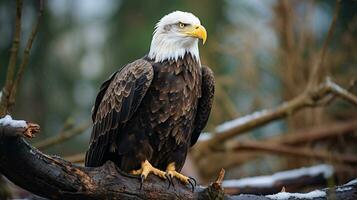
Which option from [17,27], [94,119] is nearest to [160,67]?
[94,119]

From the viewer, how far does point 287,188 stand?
8000 millimetres

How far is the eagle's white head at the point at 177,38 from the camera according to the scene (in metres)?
5.79

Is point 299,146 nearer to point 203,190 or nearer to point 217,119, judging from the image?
point 217,119

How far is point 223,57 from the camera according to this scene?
12.5 m

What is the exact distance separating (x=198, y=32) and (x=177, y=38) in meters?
0.24

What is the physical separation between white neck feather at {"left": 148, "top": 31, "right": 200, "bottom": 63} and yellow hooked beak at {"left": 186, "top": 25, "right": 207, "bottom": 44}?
0.08 m

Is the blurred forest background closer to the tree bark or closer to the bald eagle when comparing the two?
the bald eagle

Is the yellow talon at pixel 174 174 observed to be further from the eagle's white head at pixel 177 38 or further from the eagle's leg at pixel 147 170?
the eagle's white head at pixel 177 38

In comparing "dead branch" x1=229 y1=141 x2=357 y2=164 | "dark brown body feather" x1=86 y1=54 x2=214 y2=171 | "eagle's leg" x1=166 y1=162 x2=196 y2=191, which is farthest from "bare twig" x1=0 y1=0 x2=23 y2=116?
"dead branch" x1=229 y1=141 x2=357 y2=164

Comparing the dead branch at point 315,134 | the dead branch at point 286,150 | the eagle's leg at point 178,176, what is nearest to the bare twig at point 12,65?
the eagle's leg at point 178,176

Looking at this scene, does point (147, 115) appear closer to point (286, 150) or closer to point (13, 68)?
point (13, 68)

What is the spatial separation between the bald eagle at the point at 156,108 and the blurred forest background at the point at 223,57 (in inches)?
A: 57.5

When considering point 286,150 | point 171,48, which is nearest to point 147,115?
point 171,48

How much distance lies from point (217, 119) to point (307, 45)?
5.67 feet
